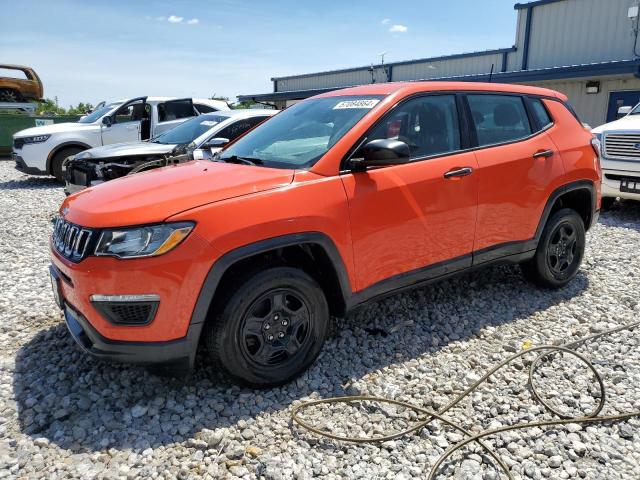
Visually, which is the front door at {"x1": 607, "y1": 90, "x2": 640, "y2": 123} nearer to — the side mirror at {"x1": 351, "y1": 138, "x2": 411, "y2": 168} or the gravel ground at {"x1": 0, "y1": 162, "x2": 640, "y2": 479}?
the gravel ground at {"x1": 0, "y1": 162, "x2": 640, "y2": 479}

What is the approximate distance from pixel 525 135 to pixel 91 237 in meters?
3.33

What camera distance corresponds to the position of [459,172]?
3498 mm

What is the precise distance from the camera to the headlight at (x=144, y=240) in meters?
2.48

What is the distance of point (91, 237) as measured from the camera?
8.41ft

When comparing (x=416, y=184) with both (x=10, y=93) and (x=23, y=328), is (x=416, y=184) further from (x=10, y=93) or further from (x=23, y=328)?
(x=10, y=93)

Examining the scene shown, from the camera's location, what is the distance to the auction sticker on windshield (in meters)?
3.35

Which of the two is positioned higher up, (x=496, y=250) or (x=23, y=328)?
(x=496, y=250)

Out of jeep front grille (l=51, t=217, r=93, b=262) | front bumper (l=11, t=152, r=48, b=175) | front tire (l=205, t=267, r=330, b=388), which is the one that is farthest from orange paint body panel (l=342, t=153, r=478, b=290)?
front bumper (l=11, t=152, r=48, b=175)

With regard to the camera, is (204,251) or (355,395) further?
(355,395)

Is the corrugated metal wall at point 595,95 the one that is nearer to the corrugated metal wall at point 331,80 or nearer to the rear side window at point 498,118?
the corrugated metal wall at point 331,80

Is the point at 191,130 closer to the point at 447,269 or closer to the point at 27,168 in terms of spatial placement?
the point at 27,168

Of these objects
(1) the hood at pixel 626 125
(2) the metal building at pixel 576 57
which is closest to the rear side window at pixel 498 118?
(1) the hood at pixel 626 125

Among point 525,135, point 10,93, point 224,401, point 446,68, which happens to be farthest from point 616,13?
point 10,93

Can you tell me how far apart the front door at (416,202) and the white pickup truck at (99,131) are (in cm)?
780
